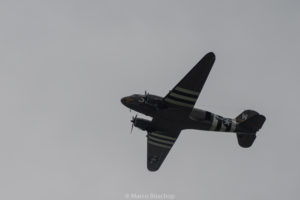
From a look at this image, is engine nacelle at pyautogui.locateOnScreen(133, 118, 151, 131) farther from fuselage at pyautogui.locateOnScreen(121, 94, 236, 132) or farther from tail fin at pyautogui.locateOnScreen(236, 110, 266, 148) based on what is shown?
tail fin at pyautogui.locateOnScreen(236, 110, 266, 148)

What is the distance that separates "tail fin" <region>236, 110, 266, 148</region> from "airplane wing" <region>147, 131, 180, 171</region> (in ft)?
17.1

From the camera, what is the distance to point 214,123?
33.2m

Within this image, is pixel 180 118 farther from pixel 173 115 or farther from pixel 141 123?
pixel 141 123

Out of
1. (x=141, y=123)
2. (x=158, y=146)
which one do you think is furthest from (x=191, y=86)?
(x=158, y=146)

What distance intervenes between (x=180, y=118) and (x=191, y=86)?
2.93 metres

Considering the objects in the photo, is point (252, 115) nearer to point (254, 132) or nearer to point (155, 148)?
point (254, 132)

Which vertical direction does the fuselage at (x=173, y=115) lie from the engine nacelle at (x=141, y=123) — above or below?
above

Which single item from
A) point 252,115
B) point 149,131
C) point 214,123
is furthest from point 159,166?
point 252,115

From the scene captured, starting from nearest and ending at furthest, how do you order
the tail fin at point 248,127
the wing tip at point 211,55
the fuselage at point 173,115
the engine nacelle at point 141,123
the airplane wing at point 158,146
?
1. the wing tip at point 211,55
2. the fuselage at point 173,115
3. the engine nacelle at point 141,123
4. the tail fin at point 248,127
5. the airplane wing at point 158,146

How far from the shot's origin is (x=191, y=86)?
1221 inches

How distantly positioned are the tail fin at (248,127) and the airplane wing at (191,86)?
5427mm

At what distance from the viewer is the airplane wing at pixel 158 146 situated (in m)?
35.0

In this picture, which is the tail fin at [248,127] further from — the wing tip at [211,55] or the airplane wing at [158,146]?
the wing tip at [211,55]

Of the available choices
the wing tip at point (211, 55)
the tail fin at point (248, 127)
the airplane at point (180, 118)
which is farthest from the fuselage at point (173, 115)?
the wing tip at point (211, 55)
